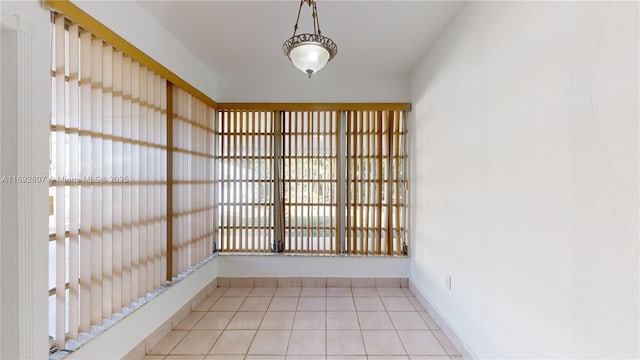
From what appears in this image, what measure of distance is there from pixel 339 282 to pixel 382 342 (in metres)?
1.37

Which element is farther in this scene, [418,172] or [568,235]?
[418,172]

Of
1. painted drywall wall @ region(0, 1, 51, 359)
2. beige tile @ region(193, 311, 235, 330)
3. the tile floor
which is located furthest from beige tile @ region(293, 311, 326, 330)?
painted drywall wall @ region(0, 1, 51, 359)

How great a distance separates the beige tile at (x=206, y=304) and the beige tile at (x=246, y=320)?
41 centimetres

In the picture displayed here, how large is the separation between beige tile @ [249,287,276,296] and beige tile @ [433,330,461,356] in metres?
1.94

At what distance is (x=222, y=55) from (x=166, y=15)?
83 cm

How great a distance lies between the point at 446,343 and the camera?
2.50 m

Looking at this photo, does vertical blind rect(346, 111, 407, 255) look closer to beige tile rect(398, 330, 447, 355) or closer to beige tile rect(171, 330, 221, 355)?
beige tile rect(398, 330, 447, 355)

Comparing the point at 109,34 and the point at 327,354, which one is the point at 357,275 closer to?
the point at 327,354

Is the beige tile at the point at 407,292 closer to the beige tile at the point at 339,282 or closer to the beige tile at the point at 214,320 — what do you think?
the beige tile at the point at 339,282

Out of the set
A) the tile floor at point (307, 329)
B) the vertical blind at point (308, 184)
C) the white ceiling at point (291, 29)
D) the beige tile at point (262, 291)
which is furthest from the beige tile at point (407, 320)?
the white ceiling at point (291, 29)

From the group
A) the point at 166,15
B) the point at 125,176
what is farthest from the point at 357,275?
the point at 166,15

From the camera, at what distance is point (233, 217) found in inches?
154

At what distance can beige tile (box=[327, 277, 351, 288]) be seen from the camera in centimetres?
384

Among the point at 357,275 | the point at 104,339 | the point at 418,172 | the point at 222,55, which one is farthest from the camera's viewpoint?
the point at 357,275
